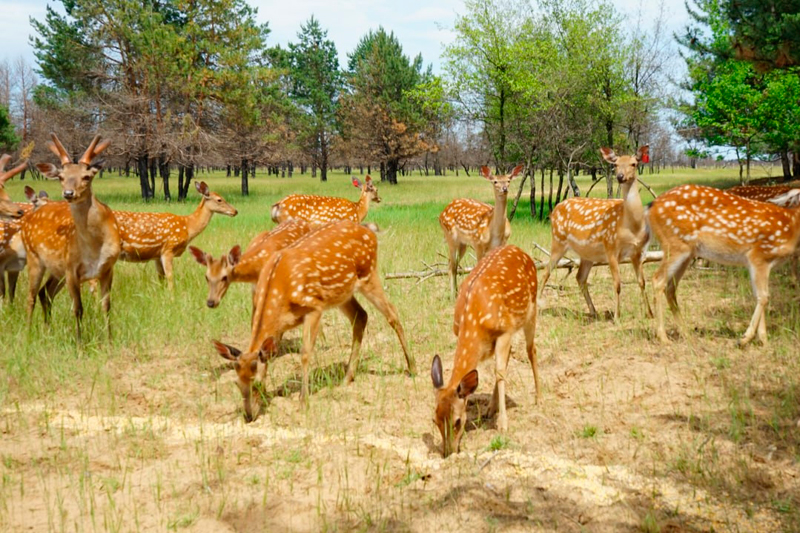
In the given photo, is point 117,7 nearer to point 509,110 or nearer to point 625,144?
point 509,110

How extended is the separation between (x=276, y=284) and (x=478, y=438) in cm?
211

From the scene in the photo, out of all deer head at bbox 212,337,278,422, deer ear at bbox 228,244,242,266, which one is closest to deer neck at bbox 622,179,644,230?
deer ear at bbox 228,244,242,266

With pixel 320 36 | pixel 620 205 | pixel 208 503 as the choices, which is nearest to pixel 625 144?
pixel 620 205

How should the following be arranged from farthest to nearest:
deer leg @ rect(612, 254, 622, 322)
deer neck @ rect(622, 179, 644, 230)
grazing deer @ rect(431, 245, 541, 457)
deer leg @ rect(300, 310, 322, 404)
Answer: deer neck @ rect(622, 179, 644, 230) → deer leg @ rect(612, 254, 622, 322) → deer leg @ rect(300, 310, 322, 404) → grazing deer @ rect(431, 245, 541, 457)

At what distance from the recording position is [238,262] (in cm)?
671

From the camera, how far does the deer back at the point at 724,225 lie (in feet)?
22.5

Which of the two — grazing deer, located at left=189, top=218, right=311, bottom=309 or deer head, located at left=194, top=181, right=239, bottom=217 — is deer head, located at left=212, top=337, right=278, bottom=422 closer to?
grazing deer, located at left=189, top=218, right=311, bottom=309

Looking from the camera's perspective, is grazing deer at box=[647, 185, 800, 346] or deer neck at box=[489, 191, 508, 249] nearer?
grazing deer at box=[647, 185, 800, 346]

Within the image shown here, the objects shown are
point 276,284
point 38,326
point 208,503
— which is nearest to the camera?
point 208,503

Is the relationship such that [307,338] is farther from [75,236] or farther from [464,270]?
[464,270]

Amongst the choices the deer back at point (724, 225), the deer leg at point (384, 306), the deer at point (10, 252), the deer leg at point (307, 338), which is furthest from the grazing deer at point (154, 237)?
the deer back at point (724, 225)

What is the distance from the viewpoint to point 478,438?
497 cm

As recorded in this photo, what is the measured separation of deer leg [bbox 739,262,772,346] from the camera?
6.66m

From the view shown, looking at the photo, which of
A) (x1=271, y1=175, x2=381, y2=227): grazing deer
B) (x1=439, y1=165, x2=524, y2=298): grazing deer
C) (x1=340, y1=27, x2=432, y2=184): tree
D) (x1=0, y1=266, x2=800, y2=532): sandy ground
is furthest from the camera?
(x1=340, y1=27, x2=432, y2=184): tree
